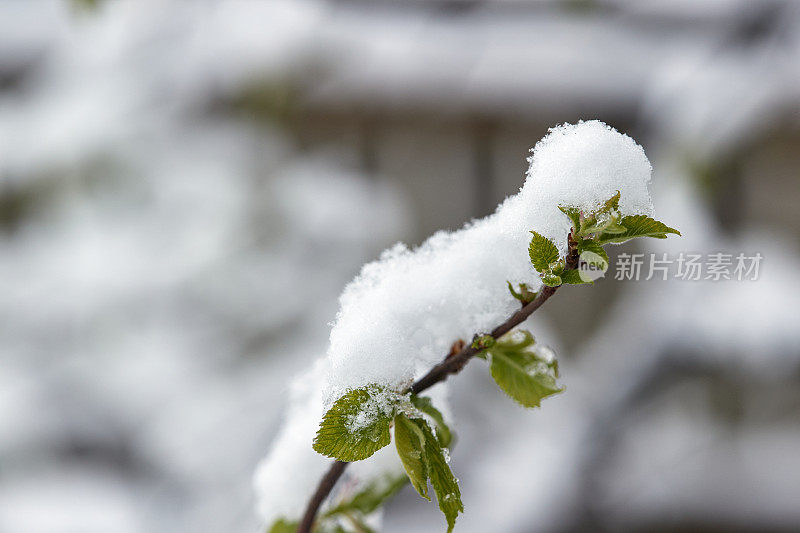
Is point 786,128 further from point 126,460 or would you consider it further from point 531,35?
point 126,460

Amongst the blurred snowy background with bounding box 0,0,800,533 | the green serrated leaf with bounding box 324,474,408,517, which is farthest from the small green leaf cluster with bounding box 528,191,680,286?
the blurred snowy background with bounding box 0,0,800,533

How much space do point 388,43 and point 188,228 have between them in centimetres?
41

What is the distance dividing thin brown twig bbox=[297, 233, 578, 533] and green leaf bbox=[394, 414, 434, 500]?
0.4 inches

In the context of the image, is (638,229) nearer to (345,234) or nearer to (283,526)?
(283,526)

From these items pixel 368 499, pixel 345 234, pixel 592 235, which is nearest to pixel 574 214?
Answer: pixel 592 235

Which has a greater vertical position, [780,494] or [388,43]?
[388,43]

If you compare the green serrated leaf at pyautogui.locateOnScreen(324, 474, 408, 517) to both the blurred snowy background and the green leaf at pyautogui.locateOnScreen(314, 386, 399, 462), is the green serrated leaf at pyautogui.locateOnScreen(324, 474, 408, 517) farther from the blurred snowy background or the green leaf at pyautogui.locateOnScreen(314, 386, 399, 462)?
the blurred snowy background

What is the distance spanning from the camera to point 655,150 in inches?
37.2

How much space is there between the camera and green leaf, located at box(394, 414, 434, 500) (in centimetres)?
16

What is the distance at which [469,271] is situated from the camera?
193 millimetres

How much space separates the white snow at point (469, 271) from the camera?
0.51 feet

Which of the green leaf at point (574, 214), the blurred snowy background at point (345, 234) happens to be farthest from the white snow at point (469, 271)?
the blurred snowy background at point (345, 234)

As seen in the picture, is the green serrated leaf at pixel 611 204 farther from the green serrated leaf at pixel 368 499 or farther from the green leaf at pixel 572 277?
the green serrated leaf at pixel 368 499

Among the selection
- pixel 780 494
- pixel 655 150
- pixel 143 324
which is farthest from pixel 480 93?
pixel 780 494
